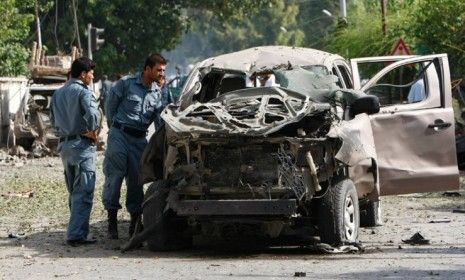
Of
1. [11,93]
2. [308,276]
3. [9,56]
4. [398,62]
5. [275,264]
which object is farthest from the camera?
[9,56]

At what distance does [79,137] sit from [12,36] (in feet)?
66.8

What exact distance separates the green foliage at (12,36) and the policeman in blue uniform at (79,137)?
19018 millimetres

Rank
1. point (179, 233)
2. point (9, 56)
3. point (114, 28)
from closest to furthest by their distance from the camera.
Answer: point (179, 233) < point (9, 56) < point (114, 28)

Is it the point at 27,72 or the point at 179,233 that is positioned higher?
the point at 27,72

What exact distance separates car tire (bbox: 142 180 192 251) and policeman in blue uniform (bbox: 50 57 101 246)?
34.5 inches

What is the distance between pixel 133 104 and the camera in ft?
43.2

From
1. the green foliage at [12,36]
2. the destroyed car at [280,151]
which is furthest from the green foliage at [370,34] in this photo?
the destroyed car at [280,151]

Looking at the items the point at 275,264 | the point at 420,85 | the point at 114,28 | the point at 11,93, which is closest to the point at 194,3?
the point at 114,28

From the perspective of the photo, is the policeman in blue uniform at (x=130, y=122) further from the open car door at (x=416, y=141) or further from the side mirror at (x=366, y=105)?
the open car door at (x=416, y=141)

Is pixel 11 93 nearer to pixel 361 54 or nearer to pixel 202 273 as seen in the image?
pixel 361 54

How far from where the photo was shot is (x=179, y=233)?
1255 cm

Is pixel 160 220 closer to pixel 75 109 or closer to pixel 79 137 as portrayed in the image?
Answer: pixel 79 137

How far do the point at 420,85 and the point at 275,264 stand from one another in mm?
4051

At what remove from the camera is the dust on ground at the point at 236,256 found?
415 inches
